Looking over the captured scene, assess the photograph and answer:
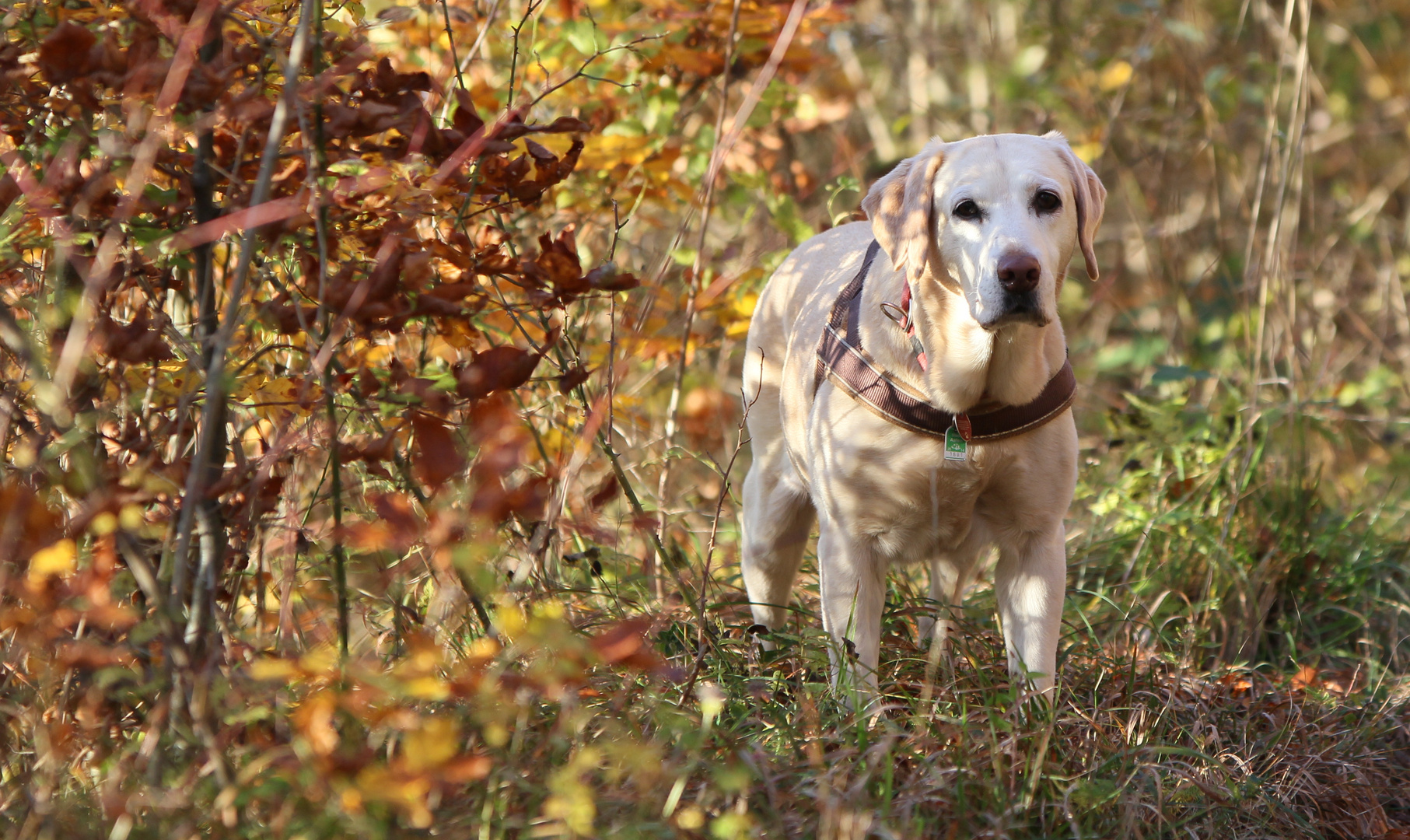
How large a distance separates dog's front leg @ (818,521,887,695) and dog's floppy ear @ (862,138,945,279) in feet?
2.22

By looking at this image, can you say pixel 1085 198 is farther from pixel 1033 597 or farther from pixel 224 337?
pixel 224 337

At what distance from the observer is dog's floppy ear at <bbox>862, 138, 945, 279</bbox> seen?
2.76 meters

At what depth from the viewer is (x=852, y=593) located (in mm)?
2916

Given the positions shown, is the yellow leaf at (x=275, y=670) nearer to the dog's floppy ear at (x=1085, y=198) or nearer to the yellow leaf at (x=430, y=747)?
the yellow leaf at (x=430, y=747)

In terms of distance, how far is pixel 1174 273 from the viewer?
19.6 ft

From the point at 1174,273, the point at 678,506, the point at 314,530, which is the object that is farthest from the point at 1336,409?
the point at 314,530

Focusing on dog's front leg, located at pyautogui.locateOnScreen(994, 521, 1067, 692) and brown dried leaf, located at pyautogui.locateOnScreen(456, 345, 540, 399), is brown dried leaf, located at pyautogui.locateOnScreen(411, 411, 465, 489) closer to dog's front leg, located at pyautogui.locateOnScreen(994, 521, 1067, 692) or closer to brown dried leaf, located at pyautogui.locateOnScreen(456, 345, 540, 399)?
brown dried leaf, located at pyautogui.locateOnScreen(456, 345, 540, 399)

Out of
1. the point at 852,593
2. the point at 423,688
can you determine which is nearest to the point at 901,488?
the point at 852,593

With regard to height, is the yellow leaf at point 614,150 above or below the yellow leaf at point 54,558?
above

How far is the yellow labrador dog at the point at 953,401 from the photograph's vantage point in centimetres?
271

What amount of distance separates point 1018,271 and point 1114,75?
4.41 metres

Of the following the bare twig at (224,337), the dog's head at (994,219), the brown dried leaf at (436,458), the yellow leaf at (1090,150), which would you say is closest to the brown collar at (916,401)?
the dog's head at (994,219)

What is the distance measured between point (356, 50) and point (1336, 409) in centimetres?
437

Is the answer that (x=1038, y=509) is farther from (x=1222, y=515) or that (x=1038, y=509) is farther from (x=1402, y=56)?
(x=1402, y=56)
